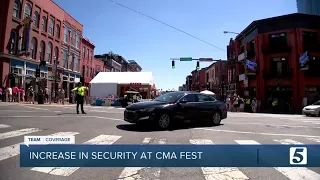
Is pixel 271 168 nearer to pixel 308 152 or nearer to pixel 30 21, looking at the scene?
pixel 308 152

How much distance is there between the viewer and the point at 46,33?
33.9 m

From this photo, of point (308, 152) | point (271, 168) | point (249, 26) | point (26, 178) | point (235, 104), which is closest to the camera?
point (26, 178)

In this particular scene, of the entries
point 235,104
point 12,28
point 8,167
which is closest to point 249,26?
point 235,104

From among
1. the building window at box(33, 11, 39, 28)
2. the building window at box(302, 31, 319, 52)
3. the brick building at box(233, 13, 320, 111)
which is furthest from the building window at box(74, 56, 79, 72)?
the building window at box(302, 31, 319, 52)

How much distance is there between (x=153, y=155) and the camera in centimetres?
606

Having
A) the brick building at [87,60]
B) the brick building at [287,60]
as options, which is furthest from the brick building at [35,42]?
the brick building at [287,60]

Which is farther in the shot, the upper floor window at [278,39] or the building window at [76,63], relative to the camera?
the building window at [76,63]

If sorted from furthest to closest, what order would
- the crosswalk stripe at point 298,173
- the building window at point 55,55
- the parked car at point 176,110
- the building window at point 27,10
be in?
the building window at point 55,55, the building window at point 27,10, the parked car at point 176,110, the crosswalk stripe at point 298,173

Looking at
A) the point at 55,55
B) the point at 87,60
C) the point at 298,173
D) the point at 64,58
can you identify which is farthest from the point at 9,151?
the point at 87,60

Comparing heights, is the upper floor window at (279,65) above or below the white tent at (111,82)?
above

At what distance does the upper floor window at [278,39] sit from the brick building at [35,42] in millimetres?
27766

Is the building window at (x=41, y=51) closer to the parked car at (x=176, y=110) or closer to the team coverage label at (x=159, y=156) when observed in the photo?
the parked car at (x=176, y=110)

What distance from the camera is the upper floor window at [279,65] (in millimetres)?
33763

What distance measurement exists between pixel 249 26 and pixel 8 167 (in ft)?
124
